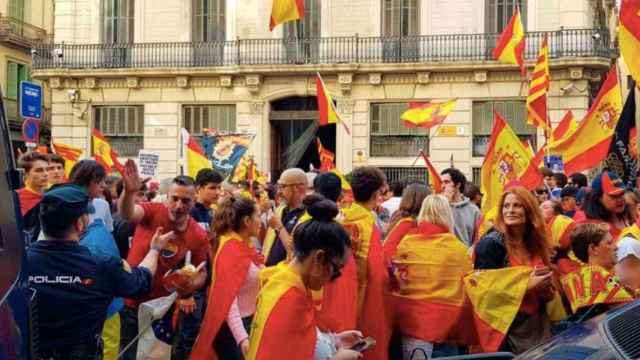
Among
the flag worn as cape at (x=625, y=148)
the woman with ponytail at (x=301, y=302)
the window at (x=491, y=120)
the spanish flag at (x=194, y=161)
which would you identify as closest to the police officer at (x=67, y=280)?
the woman with ponytail at (x=301, y=302)

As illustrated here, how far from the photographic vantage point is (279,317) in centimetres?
401

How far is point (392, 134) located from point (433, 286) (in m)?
21.2

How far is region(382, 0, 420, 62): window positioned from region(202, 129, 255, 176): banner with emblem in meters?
7.33

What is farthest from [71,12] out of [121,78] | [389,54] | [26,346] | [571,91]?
[26,346]

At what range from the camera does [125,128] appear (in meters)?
29.2

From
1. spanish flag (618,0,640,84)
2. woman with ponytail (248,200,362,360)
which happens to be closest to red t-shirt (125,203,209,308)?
woman with ponytail (248,200,362,360)

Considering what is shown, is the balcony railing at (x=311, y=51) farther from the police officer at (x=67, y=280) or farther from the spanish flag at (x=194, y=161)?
the police officer at (x=67, y=280)

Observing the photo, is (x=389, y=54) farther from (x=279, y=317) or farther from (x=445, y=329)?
(x=279, y=317)

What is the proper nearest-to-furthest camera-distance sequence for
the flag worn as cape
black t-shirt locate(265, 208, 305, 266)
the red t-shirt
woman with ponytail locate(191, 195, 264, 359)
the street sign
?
woman with ponytail locate(191, 195, 264, 359), the red t-shirt, black t-shirt locate(265, 208, 305, 266), the flag worn as cape, the street sign

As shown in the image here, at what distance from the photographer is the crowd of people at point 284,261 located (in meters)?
4.69

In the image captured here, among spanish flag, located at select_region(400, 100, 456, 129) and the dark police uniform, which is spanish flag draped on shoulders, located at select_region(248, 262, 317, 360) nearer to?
the dark police uniform

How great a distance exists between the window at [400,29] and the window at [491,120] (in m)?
2.58

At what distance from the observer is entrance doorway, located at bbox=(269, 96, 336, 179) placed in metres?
28.3

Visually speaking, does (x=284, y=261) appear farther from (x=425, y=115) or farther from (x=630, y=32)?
(x=425, y=115)
